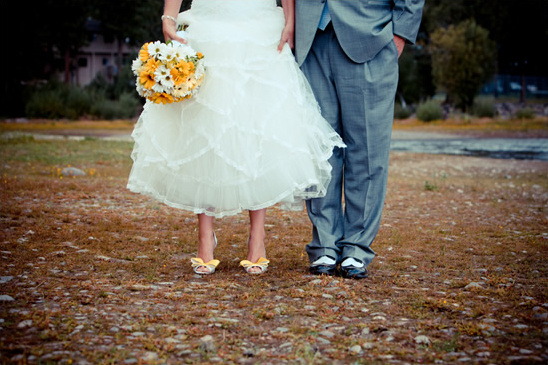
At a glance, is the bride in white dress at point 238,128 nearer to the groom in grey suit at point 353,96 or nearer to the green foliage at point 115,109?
the groom in grey suit at point 353,96

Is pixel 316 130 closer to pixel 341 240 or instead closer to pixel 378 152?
pixel 378 152

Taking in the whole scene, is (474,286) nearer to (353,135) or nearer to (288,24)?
(353,135)

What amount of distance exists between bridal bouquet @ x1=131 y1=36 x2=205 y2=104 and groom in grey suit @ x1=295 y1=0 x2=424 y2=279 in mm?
698

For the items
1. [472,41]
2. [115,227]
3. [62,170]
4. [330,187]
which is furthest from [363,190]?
[472,41]

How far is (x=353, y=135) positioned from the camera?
12.8 feet

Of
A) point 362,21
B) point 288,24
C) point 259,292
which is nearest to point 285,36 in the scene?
point 288,24

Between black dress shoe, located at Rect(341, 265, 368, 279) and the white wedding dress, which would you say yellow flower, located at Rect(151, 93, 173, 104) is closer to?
the white wedding dress

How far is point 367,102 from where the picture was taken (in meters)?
3.84

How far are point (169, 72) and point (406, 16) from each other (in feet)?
4.86

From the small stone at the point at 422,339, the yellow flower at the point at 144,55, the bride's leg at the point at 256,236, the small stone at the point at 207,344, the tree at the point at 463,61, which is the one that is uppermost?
the tree at the point at 463,61

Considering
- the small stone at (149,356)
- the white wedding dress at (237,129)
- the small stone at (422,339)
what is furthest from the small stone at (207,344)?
the white wedding dress at (237,129)

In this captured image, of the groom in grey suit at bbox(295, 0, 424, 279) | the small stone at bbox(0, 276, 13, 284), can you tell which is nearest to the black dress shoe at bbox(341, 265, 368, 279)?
the groom in grey suit at bbox(295, 0, 424, 279)

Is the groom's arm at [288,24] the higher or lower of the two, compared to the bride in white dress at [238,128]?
higher

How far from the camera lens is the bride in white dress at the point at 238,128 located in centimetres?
365
